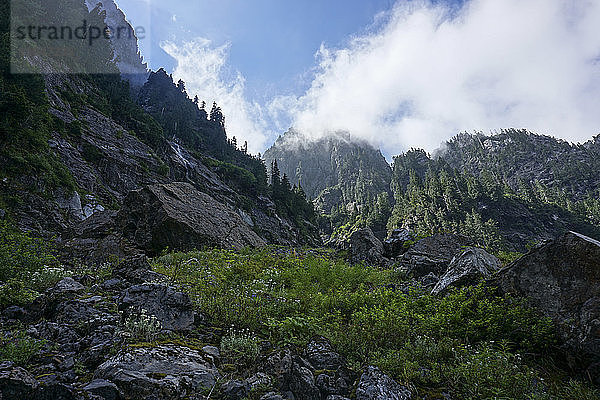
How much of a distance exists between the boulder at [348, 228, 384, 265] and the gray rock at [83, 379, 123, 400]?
1448 centimetres

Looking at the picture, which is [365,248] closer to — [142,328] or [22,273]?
[142,328]

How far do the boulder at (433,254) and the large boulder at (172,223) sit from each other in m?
8.93

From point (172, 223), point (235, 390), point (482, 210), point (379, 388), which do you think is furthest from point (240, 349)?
point (482, 210)

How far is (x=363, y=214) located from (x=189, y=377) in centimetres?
11904

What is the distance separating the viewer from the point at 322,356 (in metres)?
4.78

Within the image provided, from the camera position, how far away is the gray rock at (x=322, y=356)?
4.63 m

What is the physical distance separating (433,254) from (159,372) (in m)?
12.7

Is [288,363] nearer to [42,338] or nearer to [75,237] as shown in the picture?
[42,338]

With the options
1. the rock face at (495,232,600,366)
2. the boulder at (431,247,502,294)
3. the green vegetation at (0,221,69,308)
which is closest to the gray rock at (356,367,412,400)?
the rock face at (495,232,600,366)

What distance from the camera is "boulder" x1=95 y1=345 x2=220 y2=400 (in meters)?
3.46

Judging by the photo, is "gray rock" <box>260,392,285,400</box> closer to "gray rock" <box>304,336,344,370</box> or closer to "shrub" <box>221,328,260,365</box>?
"shrub" <box>221,328,260,365</box>

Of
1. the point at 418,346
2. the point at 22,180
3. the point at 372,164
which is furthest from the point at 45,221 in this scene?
the point at 372,164

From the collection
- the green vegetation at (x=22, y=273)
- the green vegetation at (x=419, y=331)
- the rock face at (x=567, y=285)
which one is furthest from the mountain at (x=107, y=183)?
the rock face at (x=567, y=285)

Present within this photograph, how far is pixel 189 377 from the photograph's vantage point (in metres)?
3.84
